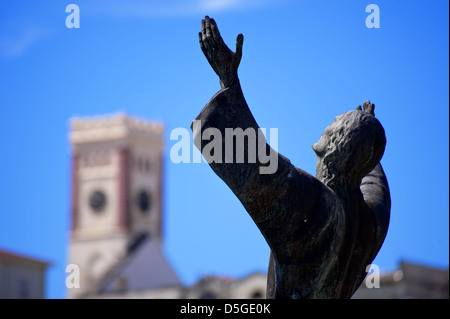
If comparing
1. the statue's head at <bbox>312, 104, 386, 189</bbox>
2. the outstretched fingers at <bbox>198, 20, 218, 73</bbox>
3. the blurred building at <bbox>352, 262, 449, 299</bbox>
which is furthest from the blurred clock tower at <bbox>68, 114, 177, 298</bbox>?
the outstretched fingers at <bbox>198, 20, 218, 73</bbox>

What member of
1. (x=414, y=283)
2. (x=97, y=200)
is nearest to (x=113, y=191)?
(x=97, y=200)

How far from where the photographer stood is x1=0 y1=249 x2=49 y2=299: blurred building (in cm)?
4119

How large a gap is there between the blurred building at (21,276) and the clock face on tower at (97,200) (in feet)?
126

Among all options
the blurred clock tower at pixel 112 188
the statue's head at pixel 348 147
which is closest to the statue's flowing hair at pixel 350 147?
the statue's head at pixel 348 147

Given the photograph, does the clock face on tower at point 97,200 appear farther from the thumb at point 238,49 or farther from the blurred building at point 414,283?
the thumb at point 238,49

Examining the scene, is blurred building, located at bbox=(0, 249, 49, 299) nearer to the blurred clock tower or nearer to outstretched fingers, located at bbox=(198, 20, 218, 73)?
the blurred clock tower

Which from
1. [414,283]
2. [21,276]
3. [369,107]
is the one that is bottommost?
[369,107]

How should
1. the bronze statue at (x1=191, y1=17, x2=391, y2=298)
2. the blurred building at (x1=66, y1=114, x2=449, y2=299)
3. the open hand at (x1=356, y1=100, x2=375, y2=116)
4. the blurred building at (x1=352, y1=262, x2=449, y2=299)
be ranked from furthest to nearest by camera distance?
1. the blurred building at (x1=66, y1=114, x2=449, y2=299)
2. the blurred building at (x1=352, y1=262, x2=449, y2=299)
3. the open hand at (x1=356, y1=100, x2=375, y2=116)
4. the bronze statue at (x1=191, y1=17, x2=391, y2=298)

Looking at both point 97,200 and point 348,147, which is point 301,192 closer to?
point 348,147

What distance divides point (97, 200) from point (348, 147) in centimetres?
8104

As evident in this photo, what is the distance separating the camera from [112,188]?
278ft

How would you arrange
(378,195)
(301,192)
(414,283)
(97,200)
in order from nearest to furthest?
1. (301,192)
2. (378,195)
3. (414,283)
4. (97,200)

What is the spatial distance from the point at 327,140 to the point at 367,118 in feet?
0.68
